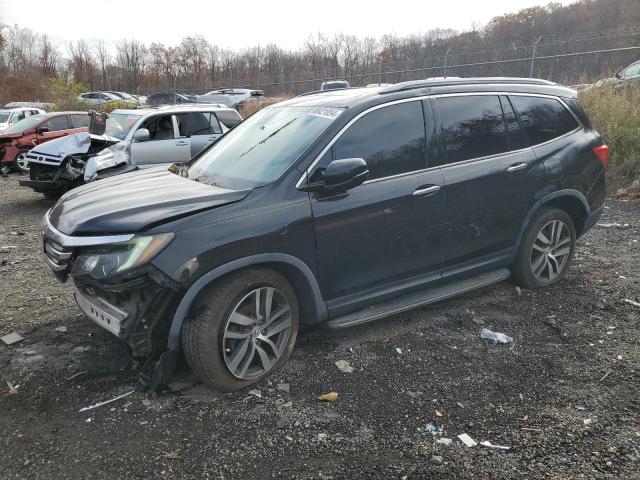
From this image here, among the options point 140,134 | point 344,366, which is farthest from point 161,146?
point 344,366

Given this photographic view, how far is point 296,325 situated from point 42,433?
5.33 feet

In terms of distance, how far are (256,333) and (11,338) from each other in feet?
7.27

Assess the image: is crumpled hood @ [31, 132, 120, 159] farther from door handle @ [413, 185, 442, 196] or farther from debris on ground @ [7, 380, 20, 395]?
door handle @ [413, 185, 442, 196]

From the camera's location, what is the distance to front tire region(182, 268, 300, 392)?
9.80 feet

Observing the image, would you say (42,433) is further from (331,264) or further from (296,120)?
(296,120)

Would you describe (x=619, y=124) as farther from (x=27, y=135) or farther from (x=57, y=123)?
(x=27, y=135)

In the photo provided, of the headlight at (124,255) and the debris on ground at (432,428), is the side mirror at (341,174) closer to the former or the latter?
the headlight at (124,255)

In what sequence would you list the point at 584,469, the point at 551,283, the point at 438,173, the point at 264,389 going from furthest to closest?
the point at 551,283
the point at 438,173
the point at 264,389
the point at 584,469

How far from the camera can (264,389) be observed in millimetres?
3283

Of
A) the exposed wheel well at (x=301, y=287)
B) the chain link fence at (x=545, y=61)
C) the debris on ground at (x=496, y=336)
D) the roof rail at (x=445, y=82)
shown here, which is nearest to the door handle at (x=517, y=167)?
the roof rail at (x=445, y=82)

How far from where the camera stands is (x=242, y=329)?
3.16 m

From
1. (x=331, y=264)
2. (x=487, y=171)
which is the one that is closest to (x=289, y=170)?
(x=331, y=264)

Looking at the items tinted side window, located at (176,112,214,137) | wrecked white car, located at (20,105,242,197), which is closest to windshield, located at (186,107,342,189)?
wrecked white car, located at (20,105,242,197)

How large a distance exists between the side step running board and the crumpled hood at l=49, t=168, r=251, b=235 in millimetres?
1164
